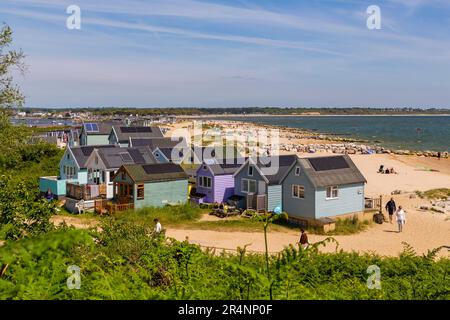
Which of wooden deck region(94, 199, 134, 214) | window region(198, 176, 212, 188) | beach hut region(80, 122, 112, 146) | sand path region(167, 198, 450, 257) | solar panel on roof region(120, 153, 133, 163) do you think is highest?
beach hut region(80, 122, 112, 146)

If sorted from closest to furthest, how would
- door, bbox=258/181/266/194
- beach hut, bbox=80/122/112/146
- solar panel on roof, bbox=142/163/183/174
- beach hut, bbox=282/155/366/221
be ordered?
beach hut, bbox=282/155/366/221
door, bbox=258/181/266/194
solar panel on roof, bbox=142/163/183/174
beach hut, bbox=80/122/112/146

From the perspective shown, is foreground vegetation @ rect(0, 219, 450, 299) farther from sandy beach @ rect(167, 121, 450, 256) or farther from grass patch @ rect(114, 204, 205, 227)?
grass patch @ rect(114, 204, 205, 227)

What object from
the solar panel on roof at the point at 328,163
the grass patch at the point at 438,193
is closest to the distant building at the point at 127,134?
the solar panel on roof at the point at 328,163

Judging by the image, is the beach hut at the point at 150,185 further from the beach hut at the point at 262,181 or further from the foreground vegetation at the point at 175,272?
the foreground vegetation at the point at 175,272

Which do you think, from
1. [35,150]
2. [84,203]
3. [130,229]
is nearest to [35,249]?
[130,229]

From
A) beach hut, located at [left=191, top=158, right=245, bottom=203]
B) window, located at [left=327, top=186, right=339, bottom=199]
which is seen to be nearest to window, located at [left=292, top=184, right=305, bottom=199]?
window, located at [left=327, top=186, right=339, bottom=199]

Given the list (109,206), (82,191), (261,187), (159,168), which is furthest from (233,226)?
(82,191)

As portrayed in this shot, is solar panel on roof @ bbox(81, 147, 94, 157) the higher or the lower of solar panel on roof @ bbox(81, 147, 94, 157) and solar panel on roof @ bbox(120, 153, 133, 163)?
the higher
